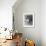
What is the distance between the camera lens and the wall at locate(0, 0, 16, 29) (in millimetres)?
3893

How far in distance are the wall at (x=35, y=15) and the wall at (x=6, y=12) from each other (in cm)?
36

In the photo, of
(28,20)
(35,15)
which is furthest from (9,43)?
(35,15)

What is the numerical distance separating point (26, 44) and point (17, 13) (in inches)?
50.3

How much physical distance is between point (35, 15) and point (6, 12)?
1106mm

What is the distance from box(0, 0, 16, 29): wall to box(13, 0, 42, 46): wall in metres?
0.36

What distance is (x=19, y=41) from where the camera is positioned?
340cm

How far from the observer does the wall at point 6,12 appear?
153 inches

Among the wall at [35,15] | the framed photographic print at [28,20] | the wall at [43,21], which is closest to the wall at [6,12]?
the wall at [35,15]

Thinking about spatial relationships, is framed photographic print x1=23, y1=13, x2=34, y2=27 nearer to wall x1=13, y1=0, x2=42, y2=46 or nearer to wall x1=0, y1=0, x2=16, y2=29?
wall x1=13, y1=0, x2=42, y2=46

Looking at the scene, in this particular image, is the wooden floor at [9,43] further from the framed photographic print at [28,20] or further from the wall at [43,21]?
the wall at [43,21]

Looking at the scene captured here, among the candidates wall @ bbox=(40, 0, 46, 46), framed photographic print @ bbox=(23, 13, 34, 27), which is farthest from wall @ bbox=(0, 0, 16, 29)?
wall @ bbox=(40, 0, 46, 46)

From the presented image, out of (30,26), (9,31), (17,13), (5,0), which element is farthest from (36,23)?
(5,0)

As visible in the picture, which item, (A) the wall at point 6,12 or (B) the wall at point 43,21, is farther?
(B) the wall at point 43,21

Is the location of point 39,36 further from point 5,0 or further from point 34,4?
point 5,0
